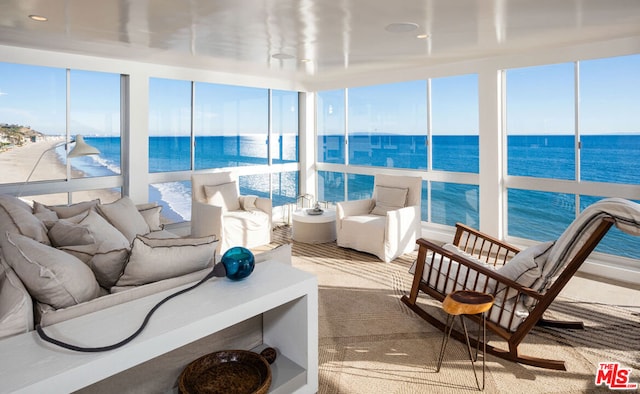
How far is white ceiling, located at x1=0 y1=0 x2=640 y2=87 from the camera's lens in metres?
2.99

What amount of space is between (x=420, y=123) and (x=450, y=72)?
1.14 m

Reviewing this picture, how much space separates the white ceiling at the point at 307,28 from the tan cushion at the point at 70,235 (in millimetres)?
1586

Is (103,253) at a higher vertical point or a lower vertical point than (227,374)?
higher

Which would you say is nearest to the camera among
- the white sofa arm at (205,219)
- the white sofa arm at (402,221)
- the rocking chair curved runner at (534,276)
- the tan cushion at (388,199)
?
the rocking chair curved runner at (534,276)

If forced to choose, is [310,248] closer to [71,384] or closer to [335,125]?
[335,125]

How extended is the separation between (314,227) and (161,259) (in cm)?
380

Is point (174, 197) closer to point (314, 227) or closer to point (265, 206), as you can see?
point (265, 206)

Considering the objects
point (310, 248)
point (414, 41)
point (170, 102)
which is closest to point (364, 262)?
point (310, 248)

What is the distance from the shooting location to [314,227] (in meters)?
5.72

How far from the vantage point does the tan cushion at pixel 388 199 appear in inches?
212

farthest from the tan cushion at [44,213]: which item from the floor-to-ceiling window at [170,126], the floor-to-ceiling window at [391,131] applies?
the floor-to-ceiling window at [391,131]

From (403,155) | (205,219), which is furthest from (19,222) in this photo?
(403,155)

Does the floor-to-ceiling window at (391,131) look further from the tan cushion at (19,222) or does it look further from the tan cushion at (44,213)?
the tan cushion at (19,222)

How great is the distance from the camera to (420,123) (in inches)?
255
